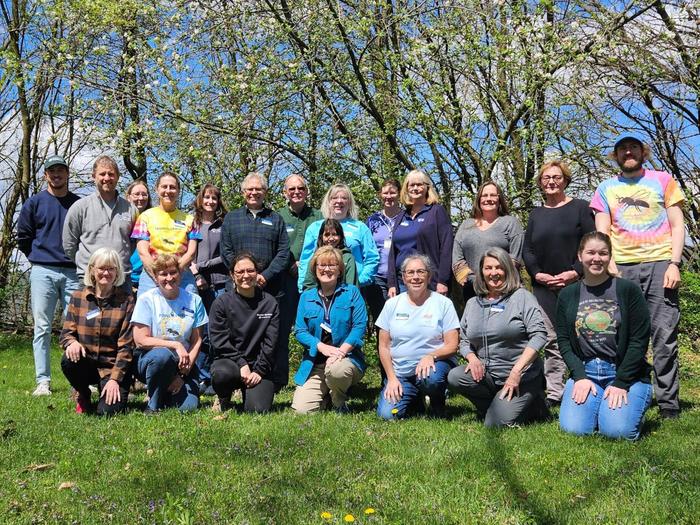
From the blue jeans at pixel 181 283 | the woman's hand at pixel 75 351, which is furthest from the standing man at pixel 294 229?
the woman's hand at pixel 75 351

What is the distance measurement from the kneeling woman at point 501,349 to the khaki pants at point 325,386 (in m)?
0.83

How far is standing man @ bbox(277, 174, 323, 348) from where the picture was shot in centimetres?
645

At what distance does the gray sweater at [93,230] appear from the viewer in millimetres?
6074

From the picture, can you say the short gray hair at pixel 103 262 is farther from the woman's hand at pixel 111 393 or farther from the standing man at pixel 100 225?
the woman's hand at pixel 111 393

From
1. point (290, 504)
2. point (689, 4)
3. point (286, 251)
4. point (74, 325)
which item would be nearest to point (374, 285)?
point (286, 251)

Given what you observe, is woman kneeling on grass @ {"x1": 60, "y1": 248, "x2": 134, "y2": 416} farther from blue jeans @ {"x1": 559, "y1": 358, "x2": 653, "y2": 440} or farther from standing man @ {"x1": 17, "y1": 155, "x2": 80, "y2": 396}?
blue jeans @ {"x1": 559, "y1": 358, "x2": 653, "y2": 440}

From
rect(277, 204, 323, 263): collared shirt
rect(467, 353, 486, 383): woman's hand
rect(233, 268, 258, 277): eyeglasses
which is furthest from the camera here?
rect(277, 204, 323, 263): collared shirt

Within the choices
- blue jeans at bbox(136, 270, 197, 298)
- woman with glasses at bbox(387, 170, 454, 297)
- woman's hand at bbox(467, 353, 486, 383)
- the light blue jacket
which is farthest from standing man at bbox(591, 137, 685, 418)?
blue jeans at bbox(136, 270, 197, 298)

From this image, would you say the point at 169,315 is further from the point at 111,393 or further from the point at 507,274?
the point at 507,274

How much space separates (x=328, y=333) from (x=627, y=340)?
2.34 m

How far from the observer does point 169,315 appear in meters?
5.47

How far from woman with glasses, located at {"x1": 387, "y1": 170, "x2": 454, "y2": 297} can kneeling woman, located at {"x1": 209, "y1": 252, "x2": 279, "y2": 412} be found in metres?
1.22

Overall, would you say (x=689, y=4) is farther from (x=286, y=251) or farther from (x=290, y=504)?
(x=290, y=504)

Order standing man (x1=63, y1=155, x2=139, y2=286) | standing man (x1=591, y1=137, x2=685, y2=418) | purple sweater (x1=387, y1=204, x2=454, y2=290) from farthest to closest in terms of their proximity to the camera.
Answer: standing man (x1=63, y1=155, x2=139, y2=286), purple sweater (x1=387, y1=204, x2=454, y2=290), standing man (x1=591, y1=137, x2=685, y2=418)
